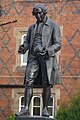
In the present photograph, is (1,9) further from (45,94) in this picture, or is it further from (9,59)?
(45,94)

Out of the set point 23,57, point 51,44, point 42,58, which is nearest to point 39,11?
point 51,44

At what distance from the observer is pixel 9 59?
63.2 ft

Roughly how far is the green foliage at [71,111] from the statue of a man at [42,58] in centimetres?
882

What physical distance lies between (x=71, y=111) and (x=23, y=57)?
3.58 m

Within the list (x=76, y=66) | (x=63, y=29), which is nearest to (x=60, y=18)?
(x=63, y=29)

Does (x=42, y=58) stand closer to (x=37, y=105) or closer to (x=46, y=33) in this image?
(x=46, y=33)

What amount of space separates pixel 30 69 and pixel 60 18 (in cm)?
1125

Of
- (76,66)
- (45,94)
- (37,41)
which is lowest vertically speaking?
(45,94)

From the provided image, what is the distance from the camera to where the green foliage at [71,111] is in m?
17.0

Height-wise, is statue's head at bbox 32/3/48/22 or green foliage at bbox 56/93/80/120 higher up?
statue's head at bbox 32/3/48/22

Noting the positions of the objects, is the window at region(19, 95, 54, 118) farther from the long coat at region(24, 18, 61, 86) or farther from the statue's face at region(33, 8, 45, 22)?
the statue's face at region(33, 8, 45, 22)

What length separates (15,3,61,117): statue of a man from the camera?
8.11 meters

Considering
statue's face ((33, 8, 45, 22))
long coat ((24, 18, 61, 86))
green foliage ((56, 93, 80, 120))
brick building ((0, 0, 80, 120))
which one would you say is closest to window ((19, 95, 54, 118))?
brick building ((0, 0, 80, 120))

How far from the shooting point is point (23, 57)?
19547mm
